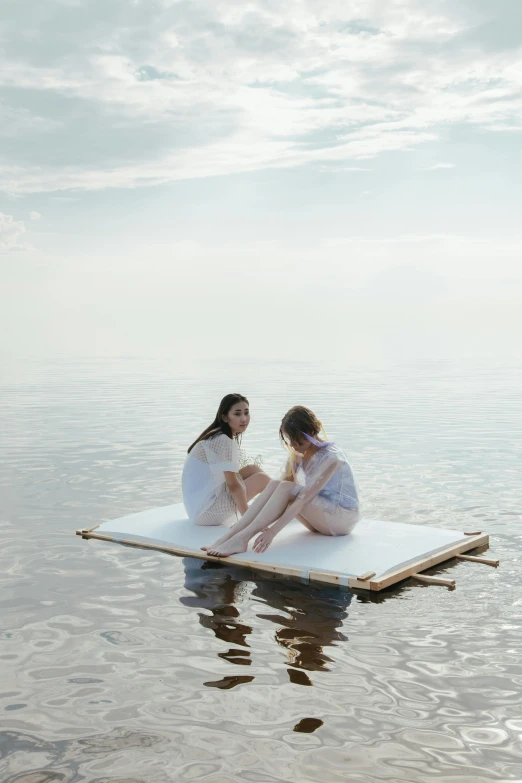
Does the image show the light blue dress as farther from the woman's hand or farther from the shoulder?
the shoulder

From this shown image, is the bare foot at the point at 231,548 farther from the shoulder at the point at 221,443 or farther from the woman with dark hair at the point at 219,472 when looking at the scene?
the shoulder at the point at 221,443

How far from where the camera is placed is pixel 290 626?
18.6 feet

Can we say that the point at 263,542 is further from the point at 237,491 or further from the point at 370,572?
the point at 370,572

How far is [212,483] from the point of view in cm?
800

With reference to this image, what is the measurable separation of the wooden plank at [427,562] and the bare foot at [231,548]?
4.55 feet

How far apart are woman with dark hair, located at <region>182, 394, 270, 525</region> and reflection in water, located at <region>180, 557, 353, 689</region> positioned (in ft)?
2.45

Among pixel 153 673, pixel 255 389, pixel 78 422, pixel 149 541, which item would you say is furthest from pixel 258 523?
pixel 255 389

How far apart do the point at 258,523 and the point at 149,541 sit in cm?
112

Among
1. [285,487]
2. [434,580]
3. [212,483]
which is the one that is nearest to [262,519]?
[285,487]

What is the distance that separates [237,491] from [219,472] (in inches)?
12.0

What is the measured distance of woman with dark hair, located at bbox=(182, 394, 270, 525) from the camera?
790 centimetres

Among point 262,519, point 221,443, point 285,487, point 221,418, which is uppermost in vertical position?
point 221,418

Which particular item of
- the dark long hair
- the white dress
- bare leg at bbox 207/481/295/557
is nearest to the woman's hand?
bare leg at bbox 207/481/295/557

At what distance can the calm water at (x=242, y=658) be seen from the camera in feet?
12.9
